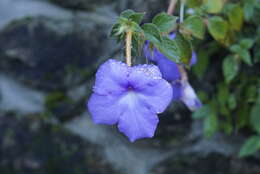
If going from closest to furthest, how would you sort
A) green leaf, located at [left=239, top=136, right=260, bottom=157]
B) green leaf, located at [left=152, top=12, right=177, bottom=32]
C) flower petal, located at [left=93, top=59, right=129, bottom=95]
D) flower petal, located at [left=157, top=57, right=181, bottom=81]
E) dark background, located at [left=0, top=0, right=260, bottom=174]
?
flower petal, located at [left=93, top=59, right=129, bottom=95] → green leaf, located at [left=152, top=12, right=177, bottom=32] → flower petal, located at [left=157, top=57, right=181, bottom=81] → green leaf, located at [left=239, top=136, right=260, bottom=157] → dark background, located at [left=0, top=0, right=260, bottom=174]

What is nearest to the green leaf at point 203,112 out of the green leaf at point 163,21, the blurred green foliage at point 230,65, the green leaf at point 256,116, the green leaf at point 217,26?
the blurred green foliage at point 230,65

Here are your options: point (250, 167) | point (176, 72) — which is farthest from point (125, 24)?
point (250, 167)

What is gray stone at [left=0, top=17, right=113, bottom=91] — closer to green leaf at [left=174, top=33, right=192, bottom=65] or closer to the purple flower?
green leaf at [left=174, top=33, right=192, bottom=65]

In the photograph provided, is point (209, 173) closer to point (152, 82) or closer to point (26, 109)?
point (26, 109)

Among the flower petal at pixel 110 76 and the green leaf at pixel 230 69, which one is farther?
the green leaf at pixel 230 69

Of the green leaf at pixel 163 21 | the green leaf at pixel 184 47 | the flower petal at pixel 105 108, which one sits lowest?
the flower petal at pixel 105 108

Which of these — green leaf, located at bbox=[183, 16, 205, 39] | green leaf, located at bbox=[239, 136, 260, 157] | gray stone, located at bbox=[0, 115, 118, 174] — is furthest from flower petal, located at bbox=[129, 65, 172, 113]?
gray stone, located at bbox=[0, 115, 118, 174]

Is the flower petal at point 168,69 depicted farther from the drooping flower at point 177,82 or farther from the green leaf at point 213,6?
the green leaf at point 213,6
